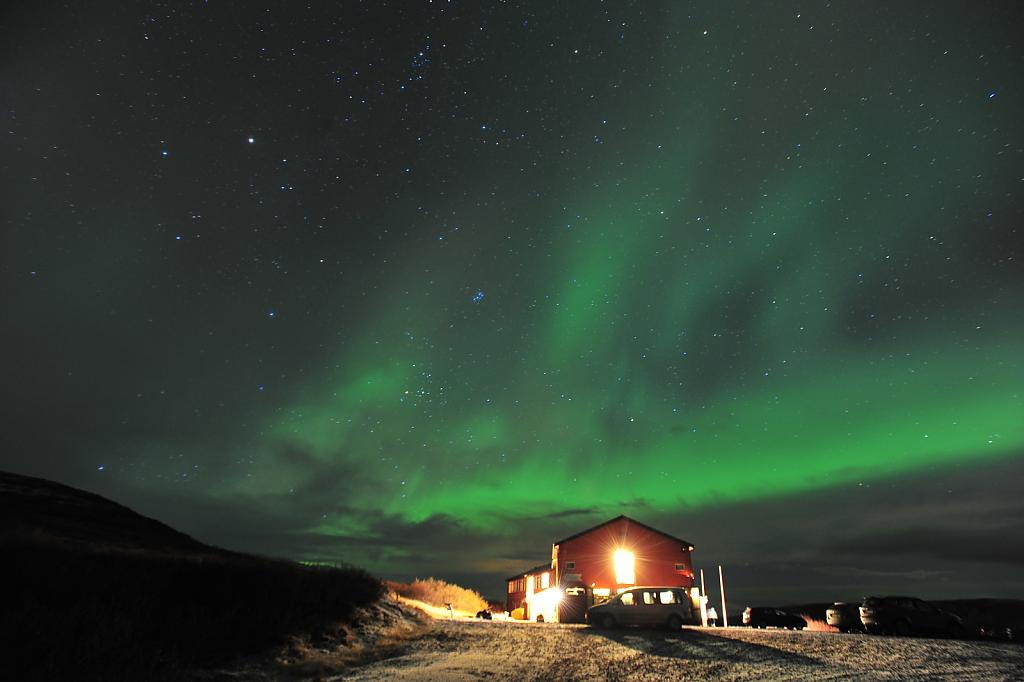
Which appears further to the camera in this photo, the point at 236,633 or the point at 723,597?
the point at 723,597

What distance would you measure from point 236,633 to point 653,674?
1125cm

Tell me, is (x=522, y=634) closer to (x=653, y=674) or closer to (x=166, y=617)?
(x=653, y=674)

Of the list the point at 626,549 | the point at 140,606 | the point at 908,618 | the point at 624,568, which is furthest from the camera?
the point at 626,549

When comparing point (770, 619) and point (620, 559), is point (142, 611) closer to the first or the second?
point (770, 619)

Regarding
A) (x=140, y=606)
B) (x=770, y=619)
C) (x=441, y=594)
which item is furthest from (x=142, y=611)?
(x=441, y=594)

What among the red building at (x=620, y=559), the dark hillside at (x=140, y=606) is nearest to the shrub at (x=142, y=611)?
the dark hillside at (x=140, y=606)

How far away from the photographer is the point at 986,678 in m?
11.5

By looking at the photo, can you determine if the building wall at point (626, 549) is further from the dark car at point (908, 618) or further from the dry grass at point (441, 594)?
the dark car at point (908, 618)

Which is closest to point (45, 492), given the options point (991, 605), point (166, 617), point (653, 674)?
point (166, 617)

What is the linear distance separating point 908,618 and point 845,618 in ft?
15.2

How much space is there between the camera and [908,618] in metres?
22.0

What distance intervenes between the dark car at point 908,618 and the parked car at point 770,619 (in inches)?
392

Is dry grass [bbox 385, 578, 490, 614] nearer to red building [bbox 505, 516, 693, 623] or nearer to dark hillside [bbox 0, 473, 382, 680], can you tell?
red building [bbox 505, 516, 693, 623]

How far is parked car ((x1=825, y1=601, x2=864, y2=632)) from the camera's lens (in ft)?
85.4
